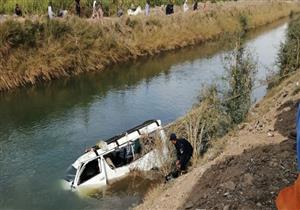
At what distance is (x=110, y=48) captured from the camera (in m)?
35.3

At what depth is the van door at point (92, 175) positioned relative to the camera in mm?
Answer: 15445

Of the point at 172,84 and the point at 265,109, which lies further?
the point at 172,84

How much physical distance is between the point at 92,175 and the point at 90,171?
0.49ft

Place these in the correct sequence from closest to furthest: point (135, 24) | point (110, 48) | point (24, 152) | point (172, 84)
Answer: point (24, 152), point (172, 84), point (110, 48), point (135, 24)

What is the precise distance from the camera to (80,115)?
76.5ft

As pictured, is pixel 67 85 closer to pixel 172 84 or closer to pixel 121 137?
pixel 172 84

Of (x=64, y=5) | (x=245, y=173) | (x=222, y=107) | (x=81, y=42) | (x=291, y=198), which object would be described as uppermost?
(x=64, y=5)

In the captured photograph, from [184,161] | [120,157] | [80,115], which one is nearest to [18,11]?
[80,115]

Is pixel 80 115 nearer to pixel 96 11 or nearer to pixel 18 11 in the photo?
pixel 18 11

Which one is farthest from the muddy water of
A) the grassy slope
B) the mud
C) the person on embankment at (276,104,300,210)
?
the person on embankment at (276,104,300,210)

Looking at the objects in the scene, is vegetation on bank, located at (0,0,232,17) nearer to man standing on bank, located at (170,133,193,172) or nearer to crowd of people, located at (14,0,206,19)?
crowd of people, located at (14,0,206,19)

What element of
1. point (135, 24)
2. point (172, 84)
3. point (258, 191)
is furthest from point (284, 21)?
point (258, 191)

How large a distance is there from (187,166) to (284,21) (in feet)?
161

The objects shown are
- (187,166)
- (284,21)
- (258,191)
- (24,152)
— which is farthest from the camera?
(284,21)
